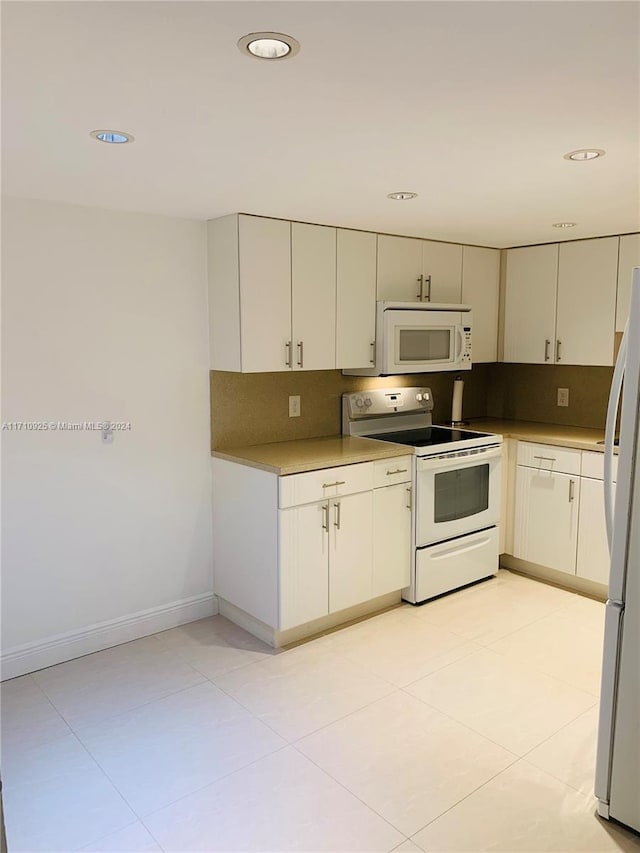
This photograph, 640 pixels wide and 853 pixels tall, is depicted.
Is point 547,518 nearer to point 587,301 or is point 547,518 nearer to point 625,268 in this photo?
point 587,301

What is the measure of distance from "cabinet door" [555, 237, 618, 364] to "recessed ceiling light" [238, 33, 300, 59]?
10.2ft

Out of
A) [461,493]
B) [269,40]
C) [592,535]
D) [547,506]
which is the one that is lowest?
[592,535]

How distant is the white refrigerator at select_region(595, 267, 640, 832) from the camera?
1.99 m

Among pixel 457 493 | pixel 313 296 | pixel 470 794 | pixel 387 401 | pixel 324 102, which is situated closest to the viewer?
pixel 324 102

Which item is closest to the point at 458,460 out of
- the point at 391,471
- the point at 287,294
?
the point at 391,471

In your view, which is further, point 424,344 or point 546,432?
point 546,432

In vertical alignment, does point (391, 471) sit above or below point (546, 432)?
below

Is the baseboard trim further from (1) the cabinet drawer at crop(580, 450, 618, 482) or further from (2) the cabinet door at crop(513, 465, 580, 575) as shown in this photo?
(1) the cabinet drawer at crop(580, 450, 618, 482)

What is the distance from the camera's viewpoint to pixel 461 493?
3.90m

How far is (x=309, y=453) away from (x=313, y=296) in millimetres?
853

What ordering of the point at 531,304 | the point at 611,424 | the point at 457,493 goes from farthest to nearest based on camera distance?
the point at 531,304 < the point at 457,493 < the point at 611,424

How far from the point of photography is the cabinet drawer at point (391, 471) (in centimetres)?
351

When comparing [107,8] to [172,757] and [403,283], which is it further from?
[403,283]

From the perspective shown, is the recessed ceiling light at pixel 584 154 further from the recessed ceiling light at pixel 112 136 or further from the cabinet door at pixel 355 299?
the cabinet door at pixel 355 299
